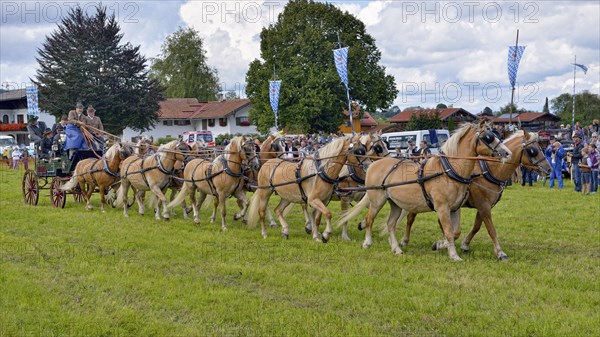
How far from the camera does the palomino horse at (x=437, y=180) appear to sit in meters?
9.64

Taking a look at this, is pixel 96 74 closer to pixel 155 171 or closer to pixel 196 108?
pixel 196 108

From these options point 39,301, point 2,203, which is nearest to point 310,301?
point 39,301

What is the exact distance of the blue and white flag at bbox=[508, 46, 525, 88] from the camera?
25.1m

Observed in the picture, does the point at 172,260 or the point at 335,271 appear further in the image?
the point at 172,260

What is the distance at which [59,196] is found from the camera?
1695cm

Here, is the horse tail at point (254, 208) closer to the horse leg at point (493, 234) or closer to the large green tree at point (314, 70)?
the horse leg at point (493, 234)

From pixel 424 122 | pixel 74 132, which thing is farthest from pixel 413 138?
pixel 424 122

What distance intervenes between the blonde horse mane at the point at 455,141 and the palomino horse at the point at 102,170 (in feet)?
30.2

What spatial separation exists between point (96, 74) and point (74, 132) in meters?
34.7

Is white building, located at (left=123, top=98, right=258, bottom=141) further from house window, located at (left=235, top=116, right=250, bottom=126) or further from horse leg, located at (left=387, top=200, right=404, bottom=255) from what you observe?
horse leg, located at (left=387, top=200, right=404, bottom=255)

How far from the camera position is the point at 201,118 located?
69.1 meters

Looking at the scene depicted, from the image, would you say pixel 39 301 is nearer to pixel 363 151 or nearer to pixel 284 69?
pixel 363 151

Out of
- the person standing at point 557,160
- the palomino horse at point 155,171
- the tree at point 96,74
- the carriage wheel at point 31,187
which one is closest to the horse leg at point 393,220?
the palomino horse at point 155,171

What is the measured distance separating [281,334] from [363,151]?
18.8ft
